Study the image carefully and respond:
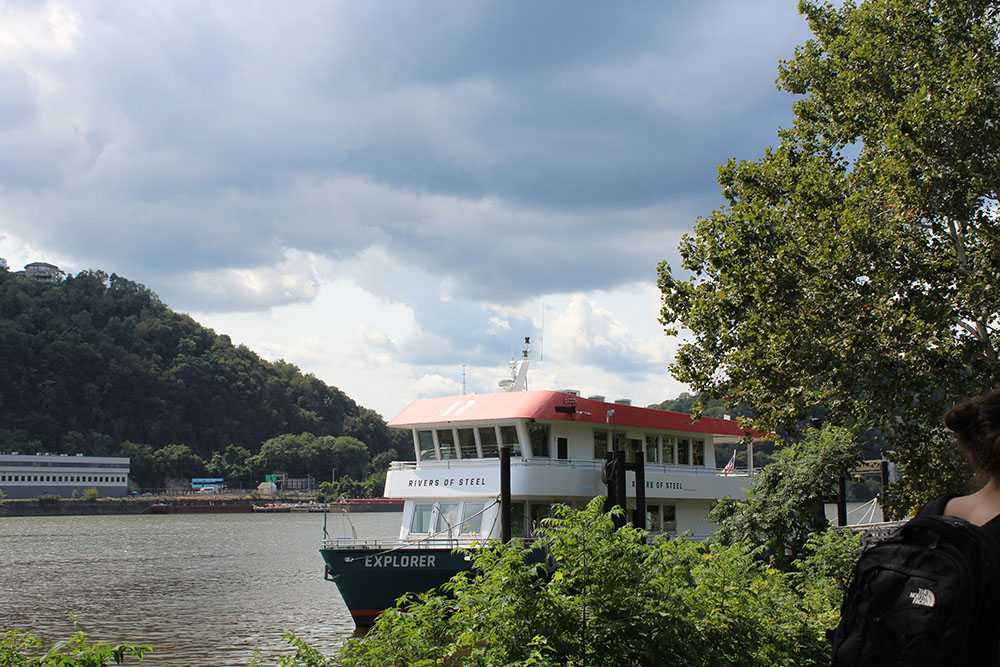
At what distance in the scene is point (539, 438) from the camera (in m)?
25.6

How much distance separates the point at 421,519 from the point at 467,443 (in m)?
2.23

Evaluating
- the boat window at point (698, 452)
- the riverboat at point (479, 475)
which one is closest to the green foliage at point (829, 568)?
the riverboat at point (479, 475)

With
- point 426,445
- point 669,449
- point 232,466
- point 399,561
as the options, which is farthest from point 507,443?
point 232,466

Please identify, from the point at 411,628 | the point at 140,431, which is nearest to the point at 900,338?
the point at 411,628

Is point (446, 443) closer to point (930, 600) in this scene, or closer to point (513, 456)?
point (513, 456)

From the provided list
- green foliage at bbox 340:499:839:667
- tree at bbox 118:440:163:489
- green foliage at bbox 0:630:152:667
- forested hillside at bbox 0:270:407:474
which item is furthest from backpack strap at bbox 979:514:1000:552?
forested hillside at bbox 0:270:407:474

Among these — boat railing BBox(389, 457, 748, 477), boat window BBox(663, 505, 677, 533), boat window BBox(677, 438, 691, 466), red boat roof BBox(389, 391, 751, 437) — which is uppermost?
red boat roof BBox(389, 391, 751, 437)

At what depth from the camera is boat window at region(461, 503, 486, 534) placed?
24766mm

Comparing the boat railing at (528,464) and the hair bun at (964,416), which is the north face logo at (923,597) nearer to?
the hair bun at (964,416)

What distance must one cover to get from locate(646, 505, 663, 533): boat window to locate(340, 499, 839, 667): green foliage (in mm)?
18676

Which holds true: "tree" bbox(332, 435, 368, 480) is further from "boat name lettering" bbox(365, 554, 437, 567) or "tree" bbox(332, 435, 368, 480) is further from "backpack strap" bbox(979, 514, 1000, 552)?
"backpack strap" bbox(979, 514, 1000, 552)

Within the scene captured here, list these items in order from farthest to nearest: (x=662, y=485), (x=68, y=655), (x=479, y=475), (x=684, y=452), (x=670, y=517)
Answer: (x=684, y=452), (x=670, y=517), (x=662, y=485), (x=479, y=475), (x=68, y=655)

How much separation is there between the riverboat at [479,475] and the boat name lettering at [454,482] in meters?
0.02

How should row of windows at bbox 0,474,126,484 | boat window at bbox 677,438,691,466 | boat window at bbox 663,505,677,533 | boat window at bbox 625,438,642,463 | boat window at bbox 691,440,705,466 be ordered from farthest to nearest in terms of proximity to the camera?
row of windows at bbox 0,474,126,484 < boat window at bbox 691,440,705,466 < boat window at bbox 677,438,691,466 < boat window at bbox 663,505,677,533 < boat window at bbox 625,438,642,463
